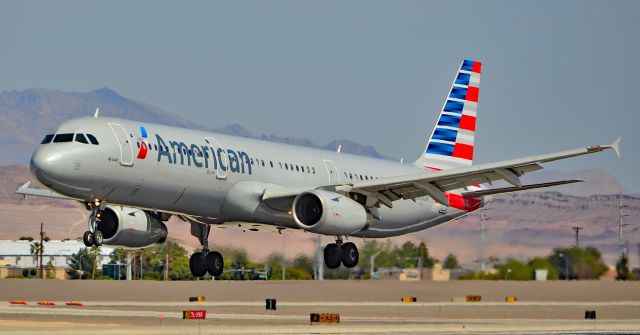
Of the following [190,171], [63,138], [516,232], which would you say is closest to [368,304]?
[516,232]

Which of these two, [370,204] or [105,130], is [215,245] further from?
[105,130]

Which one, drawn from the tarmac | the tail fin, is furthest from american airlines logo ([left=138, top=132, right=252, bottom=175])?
the tail fin

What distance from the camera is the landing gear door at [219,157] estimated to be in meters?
49.4

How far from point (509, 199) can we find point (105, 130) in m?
37.6

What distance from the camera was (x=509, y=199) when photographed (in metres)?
78.6

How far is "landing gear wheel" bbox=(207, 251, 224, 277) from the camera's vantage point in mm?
56000

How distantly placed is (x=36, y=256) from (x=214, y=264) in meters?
63.2

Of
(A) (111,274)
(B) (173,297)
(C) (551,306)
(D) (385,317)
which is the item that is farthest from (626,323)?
(A) (111,274)

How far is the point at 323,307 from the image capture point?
7119 centimetres

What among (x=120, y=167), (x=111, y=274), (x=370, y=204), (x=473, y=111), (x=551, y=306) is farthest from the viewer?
(x=111, y=274)

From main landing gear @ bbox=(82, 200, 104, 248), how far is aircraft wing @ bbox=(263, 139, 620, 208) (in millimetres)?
6730

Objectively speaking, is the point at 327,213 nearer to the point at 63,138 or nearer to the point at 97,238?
the point at 97,238

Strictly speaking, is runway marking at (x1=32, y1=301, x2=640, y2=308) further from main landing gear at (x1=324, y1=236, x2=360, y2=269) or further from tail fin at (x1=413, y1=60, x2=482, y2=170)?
main landing gear at (x1=324, y1=236, x2=360, y2=269)

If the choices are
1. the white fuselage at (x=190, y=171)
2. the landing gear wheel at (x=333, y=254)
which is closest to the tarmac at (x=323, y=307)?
the landing gear wheel at (x=333, y=254)
